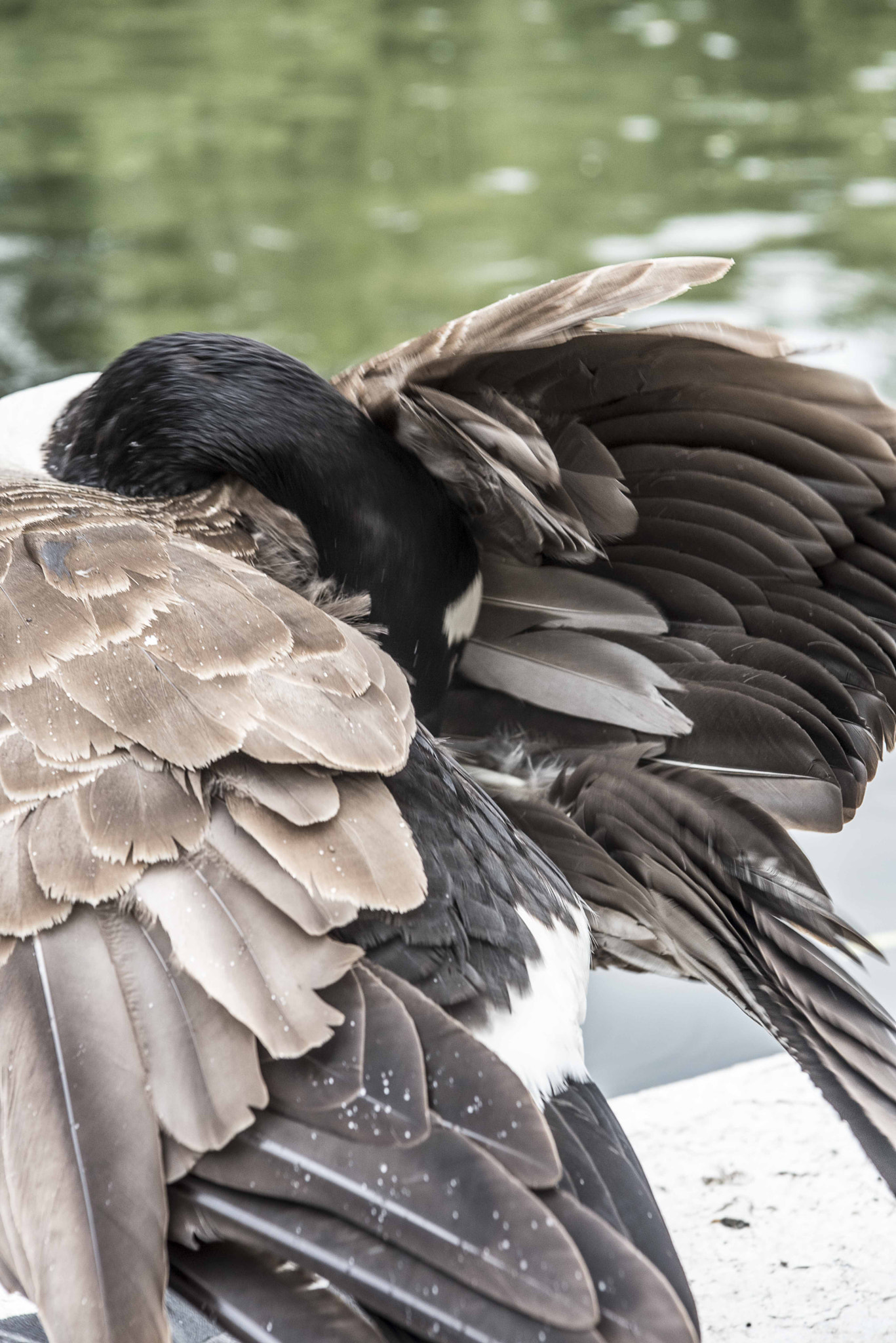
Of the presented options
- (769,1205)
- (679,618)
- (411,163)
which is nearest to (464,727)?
(679,618)

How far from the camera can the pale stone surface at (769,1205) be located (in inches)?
67.7

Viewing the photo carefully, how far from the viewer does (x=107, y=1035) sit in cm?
109

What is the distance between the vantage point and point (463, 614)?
1.80 meters

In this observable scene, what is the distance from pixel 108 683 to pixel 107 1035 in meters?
0.31

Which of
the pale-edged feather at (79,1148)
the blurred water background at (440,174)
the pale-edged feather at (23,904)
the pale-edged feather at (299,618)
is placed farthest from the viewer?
the blurred water background at (440,174)

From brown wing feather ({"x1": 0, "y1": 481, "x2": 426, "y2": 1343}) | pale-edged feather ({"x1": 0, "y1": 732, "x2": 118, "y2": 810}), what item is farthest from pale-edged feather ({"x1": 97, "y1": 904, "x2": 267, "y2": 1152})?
pale-edged feather ({"x1": 0, "y1": 732, "x2": 118, "y2": 810})

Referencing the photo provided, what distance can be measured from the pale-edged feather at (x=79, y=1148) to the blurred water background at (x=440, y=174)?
1.45 metres

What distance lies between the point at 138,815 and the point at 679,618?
86 centimetres

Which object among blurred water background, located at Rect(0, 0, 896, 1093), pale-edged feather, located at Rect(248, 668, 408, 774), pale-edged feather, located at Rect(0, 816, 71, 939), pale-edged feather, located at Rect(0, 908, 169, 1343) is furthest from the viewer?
blurred water background, located at Rect(0, 0, 896, 1093)

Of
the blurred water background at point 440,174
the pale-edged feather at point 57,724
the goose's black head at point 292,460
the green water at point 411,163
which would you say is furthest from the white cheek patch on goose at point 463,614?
the green water at point 411,163

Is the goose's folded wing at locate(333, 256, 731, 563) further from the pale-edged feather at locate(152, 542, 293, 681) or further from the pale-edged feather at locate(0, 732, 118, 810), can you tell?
→ the pale-edged feather at locate(0, 732, 118, 810)

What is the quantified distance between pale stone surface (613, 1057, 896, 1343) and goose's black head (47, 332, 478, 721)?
2.47 feet

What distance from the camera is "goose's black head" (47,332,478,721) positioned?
161cm

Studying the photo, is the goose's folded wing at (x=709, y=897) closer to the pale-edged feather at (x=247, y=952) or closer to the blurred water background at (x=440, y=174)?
the pale-edged feather at (x=247, y=952)
